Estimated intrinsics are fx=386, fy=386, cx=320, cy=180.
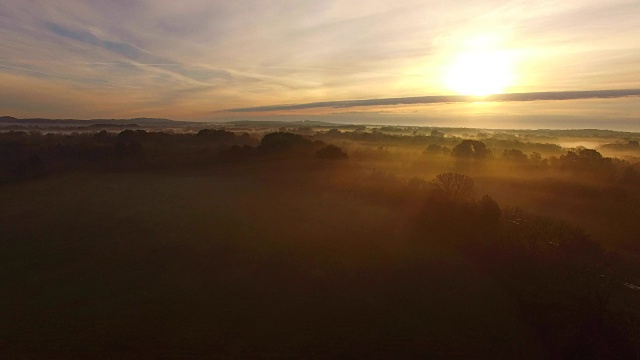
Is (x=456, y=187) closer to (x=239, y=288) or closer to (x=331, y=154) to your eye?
(x=239, y=288)

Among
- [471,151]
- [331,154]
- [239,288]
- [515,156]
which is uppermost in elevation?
[331,154]

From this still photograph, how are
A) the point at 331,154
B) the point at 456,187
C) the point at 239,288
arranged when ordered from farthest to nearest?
the point at 331,154
the point at 456,187
the point at 239,288

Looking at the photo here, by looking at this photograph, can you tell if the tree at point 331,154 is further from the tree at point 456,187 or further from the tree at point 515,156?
the tree at point 515,156

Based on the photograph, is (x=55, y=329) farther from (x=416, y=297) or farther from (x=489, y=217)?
(x=489, y=217)

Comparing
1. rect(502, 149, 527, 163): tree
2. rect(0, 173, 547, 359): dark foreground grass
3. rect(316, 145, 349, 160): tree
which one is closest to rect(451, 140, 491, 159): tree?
rect(502, 149, 527, 163): tree

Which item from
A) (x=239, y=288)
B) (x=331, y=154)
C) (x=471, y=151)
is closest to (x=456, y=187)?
(x=239, y=288)

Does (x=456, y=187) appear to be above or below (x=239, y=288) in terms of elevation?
above

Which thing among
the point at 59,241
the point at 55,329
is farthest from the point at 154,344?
the point at 59,241

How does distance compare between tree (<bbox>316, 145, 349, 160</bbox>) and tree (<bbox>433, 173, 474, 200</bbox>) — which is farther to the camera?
tree (<bbox>316, 145, 349, 160</bbox>)

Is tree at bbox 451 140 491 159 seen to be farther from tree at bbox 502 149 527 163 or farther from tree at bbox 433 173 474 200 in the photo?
tree at bbox 433 173 474 200

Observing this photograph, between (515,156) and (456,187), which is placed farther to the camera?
(515,156)

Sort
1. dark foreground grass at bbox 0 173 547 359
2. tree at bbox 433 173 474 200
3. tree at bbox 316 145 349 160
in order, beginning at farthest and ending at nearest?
tree at bbox 316 145 349 160 < tree at bbox 433 173 474 200 < dark foreground grass at bbox 0 173 547 359
